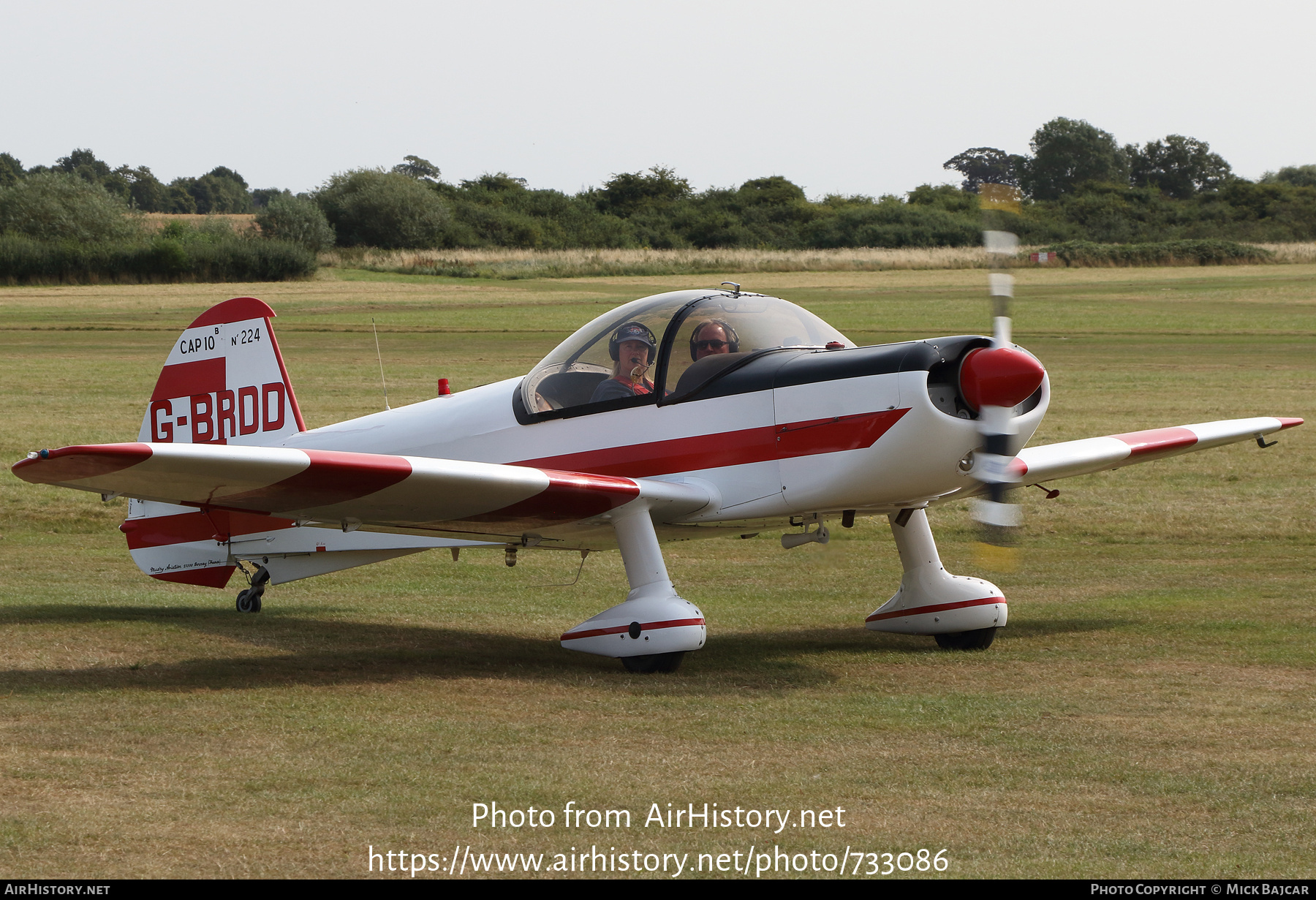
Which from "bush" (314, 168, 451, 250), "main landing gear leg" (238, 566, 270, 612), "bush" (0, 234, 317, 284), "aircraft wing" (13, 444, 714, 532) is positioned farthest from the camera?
"bush" (314, 168, 451, 250)

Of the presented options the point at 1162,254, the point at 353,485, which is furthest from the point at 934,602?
the point at 1162,254

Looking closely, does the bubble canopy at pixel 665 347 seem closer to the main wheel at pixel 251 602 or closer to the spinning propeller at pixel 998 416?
the spinning propeller at pixel 998 416

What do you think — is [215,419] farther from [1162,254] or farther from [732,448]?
[1162,254]

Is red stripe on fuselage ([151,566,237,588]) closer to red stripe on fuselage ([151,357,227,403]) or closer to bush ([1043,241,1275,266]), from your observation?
red stripe on fuselage ([151,357,227,403])

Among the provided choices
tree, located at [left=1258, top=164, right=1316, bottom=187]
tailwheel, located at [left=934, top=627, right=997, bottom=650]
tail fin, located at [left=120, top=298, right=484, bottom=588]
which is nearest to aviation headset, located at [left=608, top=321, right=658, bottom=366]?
tailwheel, located at [left=934, top=627, right=997, bottom=650]

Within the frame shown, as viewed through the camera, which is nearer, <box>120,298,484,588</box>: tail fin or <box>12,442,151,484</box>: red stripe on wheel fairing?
<box>12,442,151,484</box>: red stripe on wheel fairing

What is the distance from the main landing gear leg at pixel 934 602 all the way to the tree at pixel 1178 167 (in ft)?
319

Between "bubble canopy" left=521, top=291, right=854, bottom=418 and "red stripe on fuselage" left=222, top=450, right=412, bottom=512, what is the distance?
1.69 m

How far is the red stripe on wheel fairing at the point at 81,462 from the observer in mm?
6469

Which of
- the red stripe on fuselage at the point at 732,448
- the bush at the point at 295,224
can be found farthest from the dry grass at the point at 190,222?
the red stripe on fuselage at the point at 732,448

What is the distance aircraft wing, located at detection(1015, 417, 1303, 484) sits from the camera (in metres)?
9.50

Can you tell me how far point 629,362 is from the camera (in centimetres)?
873

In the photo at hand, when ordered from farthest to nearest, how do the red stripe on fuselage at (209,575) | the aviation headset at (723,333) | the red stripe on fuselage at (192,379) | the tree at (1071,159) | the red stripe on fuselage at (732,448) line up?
1. the tree at (1071,159)
2. the red stripe on fuselage at (192,379)
3. the red stripe on fuselage at (209,575)
4. the aviation headset at (723,333)
5. the red stripe on fuselage at (732,448)

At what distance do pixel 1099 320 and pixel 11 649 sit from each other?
46.9 meters
